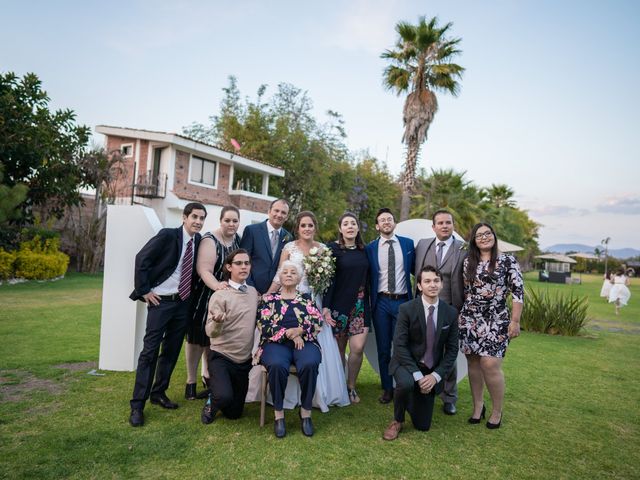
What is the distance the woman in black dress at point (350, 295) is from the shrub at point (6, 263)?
46.2ft

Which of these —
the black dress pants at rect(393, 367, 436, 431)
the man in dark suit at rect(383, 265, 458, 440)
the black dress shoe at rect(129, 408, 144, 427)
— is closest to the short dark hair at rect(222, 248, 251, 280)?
the black dress shoe at rect(129, 408, 144, 427)

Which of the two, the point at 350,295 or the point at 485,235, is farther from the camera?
the point at 350,295

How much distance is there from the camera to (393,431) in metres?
4.16

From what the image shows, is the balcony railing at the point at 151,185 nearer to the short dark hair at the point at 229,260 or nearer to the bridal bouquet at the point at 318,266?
the short dark hair at the point at 229,260

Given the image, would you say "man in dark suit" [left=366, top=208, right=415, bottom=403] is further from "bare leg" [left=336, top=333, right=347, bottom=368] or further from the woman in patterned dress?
the woman in patterned dress

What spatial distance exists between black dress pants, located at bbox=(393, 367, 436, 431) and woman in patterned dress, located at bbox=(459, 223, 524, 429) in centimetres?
65

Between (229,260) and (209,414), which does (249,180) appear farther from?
(209,414)

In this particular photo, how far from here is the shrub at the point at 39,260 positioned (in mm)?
15336

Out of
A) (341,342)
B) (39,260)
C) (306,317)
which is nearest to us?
(306,317)

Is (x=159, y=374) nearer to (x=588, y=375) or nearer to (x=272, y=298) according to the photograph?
(x=272, y=298)

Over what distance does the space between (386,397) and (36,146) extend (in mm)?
15442

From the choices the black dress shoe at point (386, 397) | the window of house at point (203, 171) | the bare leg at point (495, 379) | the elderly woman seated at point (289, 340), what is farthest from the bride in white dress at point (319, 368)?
the window of house at point (203, 171)

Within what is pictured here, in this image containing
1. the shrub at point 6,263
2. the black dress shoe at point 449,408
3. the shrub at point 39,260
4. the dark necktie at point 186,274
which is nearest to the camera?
the dark necktie at point 186,274

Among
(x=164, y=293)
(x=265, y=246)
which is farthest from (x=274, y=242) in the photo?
(x=164, y=293)
